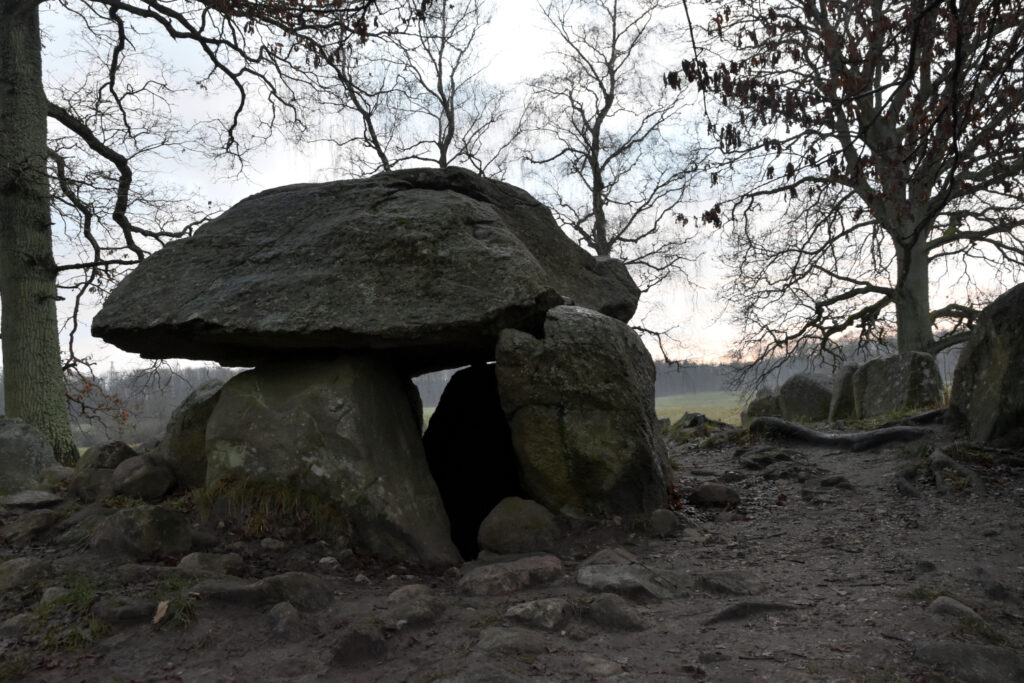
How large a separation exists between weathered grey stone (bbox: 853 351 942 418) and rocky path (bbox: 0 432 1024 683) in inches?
272

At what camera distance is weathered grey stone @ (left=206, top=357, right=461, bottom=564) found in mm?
5602

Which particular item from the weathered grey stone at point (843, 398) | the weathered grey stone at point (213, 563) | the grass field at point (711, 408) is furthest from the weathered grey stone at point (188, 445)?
the weathered grey stone at point (843, 398)

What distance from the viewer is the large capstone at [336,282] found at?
19.1ft

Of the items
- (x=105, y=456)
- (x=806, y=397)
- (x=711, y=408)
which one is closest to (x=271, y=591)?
(x=105, y=456)

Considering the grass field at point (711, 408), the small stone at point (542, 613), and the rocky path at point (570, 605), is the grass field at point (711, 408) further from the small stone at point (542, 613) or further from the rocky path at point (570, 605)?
the small stone at point (542, 613)

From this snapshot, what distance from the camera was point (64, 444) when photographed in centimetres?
1002

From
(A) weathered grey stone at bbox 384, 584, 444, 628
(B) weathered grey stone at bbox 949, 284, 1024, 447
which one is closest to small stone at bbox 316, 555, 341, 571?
(A) weathered grey stone at bbox 384, 584, 444, 628

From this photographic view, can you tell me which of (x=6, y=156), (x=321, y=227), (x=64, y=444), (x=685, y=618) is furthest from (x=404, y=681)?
(x=6, y=156)

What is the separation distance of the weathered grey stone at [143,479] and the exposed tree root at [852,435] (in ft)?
24.6

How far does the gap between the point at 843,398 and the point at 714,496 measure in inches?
382

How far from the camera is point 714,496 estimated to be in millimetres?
6867

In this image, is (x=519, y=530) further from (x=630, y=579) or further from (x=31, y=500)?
(x=31, y=500)

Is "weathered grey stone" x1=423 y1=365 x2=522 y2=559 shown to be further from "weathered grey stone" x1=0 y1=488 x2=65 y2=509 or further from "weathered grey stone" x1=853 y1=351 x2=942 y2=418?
"weathered grey stone" x1=853 y1=351 x2=942 y2=418

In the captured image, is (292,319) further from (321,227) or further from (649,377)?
(649,377)
